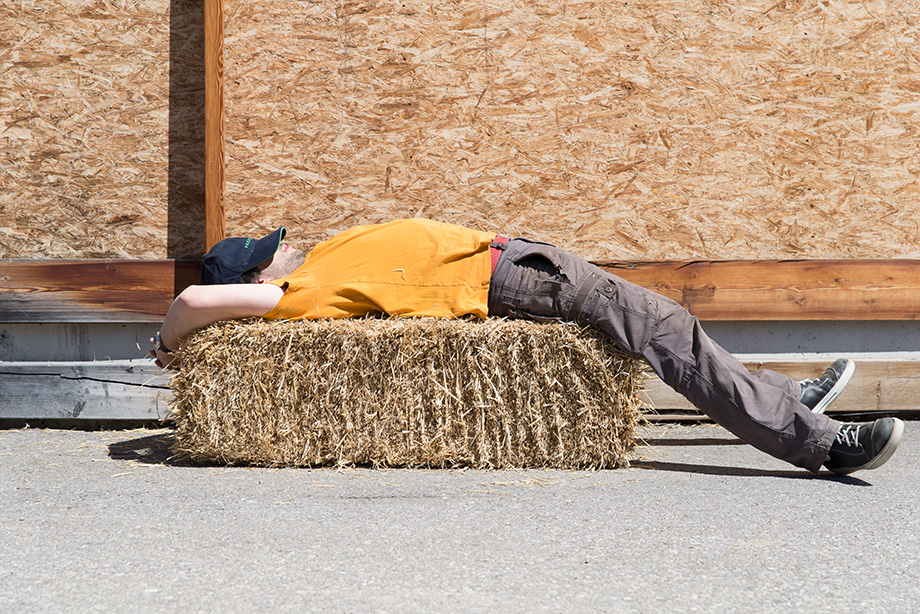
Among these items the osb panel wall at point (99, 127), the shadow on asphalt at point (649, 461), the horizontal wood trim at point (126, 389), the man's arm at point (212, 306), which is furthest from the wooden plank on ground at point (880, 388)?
the osb panel wall at point (99, 127)

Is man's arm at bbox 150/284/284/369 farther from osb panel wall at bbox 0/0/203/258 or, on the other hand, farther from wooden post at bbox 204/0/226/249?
osb panel wall at bbox 0/0/203/258

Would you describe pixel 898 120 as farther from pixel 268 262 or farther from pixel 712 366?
pixel 268 262

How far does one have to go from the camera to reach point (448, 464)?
10.0 feet

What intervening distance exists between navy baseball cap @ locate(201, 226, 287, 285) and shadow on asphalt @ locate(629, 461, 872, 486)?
5.71 feet

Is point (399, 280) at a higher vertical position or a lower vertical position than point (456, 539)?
higher

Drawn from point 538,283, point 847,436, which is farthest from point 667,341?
point 847,436

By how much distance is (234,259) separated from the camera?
118 inches

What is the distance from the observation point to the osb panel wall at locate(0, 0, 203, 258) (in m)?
3.84

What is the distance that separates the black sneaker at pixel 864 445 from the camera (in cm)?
259

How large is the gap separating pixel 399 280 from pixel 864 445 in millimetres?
1825

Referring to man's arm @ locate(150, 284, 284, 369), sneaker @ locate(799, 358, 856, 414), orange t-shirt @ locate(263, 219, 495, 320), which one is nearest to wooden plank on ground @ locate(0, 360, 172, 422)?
man's arm @ locate(150, 284, 284, 369)

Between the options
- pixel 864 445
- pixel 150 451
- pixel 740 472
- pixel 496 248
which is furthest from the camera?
pixel 150 451

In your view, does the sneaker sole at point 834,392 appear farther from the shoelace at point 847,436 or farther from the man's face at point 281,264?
the man's face at point 281,264

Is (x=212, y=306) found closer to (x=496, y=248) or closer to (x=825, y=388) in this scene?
(x=496, y=248)
